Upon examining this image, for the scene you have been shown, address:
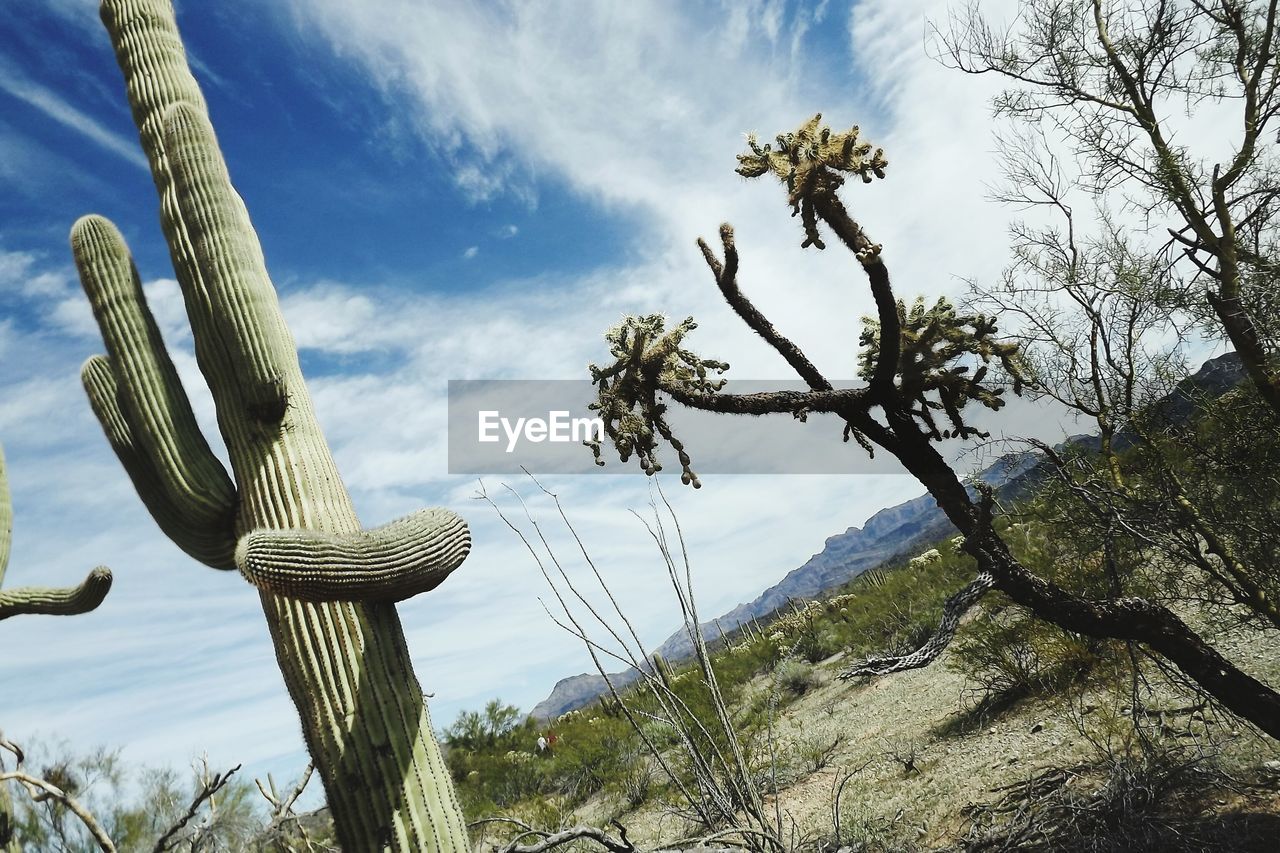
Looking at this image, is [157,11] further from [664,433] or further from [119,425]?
[664,433]

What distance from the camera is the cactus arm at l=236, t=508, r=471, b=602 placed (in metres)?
2.80

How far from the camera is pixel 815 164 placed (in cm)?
296

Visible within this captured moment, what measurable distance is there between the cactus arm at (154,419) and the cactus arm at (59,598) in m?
0.76

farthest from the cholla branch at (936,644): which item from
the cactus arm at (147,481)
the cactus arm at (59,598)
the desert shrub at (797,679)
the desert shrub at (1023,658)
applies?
the desert shrub at (797,679)

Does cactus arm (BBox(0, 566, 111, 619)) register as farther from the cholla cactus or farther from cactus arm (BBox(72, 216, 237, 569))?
cactus arm (BBox(72, 216, 237, 569))

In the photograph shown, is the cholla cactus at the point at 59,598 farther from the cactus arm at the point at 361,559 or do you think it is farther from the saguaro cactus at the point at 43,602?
the cactus arm at the point at 361,559

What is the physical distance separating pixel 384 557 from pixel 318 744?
84cm

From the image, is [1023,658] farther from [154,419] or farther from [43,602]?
[43,602]

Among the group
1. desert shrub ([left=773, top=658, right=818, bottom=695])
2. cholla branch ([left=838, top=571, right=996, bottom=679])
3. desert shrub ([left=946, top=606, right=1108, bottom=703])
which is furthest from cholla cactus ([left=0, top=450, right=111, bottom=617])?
desert shrub ([left=773, top=658, right=818, bottom=695])

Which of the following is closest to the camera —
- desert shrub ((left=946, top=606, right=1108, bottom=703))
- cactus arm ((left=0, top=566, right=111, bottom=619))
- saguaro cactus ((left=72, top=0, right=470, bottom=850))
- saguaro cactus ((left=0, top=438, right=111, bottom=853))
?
saguaro cactus ((left=72, top=0, right=470, bottom=850))

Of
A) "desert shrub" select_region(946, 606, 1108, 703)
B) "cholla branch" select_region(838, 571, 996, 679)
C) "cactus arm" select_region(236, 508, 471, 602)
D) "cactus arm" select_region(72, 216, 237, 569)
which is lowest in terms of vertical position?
"desert shrub" select_region(946, 606, 1108, 703)

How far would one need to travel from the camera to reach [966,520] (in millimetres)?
3832

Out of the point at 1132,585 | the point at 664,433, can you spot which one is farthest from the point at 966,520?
the point at 1132,585

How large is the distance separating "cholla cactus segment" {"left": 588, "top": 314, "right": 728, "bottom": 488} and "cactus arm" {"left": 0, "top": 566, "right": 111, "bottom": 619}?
2.78m
